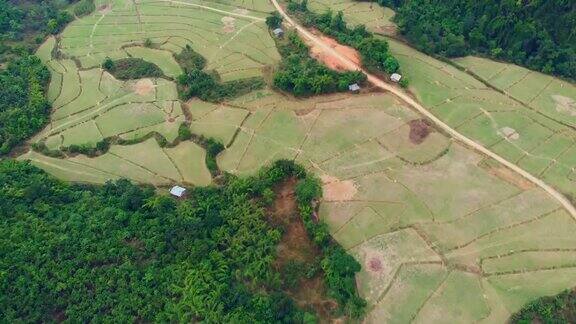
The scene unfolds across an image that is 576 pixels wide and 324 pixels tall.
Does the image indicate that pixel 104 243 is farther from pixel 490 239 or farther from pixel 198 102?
pixel 490 239

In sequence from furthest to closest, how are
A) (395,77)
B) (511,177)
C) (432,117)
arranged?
1. (395,77)
2. (432,117)
3. (511,177)

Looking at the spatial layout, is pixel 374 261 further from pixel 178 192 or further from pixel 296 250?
pixel 178 192

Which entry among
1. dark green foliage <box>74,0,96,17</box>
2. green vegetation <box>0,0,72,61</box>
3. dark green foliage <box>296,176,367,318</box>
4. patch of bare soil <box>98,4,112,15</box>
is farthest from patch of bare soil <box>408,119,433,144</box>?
dark green foliage <box>74,0,96,17</box>

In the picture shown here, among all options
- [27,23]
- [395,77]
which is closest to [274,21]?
[395,77]

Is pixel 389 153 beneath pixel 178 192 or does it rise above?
beneath

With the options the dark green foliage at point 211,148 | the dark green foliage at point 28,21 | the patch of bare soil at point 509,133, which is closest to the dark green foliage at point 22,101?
the dark green foliage at point 28,21

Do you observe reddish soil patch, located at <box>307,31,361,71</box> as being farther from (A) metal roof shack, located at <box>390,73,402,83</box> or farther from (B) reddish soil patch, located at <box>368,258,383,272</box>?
(B) reddish soil patch, located at <box>368,258,383,272</box>

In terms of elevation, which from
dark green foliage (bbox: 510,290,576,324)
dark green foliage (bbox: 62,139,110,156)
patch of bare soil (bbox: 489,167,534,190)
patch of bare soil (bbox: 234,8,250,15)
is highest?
patch of bare soil (bbox: 234,8,250,15)

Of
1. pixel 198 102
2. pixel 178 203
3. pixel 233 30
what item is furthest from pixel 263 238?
pixel 233 30
